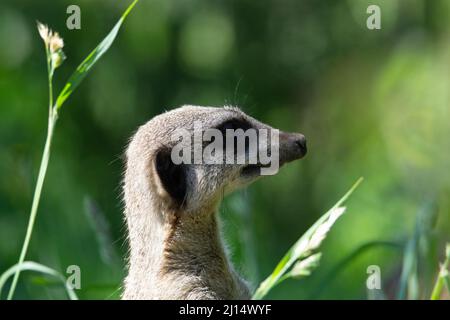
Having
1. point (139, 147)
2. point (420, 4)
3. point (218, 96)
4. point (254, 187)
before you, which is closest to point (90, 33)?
point (218, 96)

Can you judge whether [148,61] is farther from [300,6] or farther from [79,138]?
[300,6]

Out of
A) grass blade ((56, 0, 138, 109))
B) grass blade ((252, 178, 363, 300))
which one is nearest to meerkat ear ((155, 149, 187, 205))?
grass blade ((56, 0, 138, 109))

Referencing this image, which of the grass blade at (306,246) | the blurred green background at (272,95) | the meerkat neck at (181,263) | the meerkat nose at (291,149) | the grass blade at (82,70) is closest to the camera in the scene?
the grass blade at (306,246)

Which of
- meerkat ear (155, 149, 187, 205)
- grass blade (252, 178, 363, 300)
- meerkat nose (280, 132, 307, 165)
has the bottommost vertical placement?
grass blade (252, 178, 363, 300)

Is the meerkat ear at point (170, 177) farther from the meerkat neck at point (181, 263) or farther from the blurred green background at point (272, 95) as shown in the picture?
the blurred green background at point (272, 95)

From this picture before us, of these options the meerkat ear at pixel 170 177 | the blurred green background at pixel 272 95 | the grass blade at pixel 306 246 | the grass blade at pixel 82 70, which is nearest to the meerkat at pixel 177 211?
the meerkat ear at pixel 170 177

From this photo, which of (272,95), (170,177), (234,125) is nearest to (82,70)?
(170,177)

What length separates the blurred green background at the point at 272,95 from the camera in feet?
22.1

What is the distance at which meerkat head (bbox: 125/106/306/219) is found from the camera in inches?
133

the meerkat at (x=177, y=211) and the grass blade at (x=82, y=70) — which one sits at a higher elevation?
the grass blade at (x=82, y=70)

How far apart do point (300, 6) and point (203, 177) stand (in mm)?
4775

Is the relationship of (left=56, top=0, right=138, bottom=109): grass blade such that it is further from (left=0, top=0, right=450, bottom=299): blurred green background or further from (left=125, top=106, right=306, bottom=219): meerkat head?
(left=0, top=0, right=450, bottom=299): blurred green background

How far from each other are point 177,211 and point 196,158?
212 millimetres

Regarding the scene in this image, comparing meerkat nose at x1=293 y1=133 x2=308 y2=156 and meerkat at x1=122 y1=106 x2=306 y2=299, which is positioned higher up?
meerkat nose at x1=293 y1=133 x2=308 y2=156
